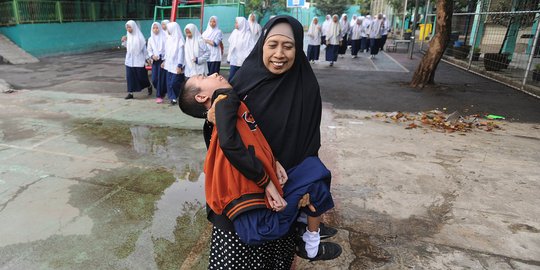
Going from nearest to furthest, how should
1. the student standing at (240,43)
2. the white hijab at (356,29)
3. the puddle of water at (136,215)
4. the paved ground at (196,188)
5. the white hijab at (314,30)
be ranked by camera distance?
1. the puddle of water at (136,215)
2. the paved ground at (196,188)
3. the student standing at (240,43)
4. the white hijab at (314,30)
5. the white hijab at (356,29)

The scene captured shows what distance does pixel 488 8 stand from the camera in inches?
475

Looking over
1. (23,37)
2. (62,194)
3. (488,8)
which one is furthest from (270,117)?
(23,37)

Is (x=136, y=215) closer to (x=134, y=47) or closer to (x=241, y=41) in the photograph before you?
(x=134, y=47)

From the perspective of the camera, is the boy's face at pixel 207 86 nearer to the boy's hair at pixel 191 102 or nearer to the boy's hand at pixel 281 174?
the boy's hair at pixel 191 102

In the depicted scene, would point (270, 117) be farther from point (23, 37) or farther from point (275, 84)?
point (23, 37)

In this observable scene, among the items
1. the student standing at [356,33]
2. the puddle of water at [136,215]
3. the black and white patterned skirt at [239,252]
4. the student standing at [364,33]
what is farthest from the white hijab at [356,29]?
the black and white patterned skirt at [239,252]

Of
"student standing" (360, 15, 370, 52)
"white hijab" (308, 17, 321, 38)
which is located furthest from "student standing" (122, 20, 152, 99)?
"student standing" (360, 15, 370, 52)

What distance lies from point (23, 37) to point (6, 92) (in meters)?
7.19

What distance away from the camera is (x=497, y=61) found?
34.6ft

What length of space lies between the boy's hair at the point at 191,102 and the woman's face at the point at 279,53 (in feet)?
1.11

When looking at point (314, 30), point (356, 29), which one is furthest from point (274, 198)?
point (356, 29)

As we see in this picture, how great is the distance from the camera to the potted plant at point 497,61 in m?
10.5

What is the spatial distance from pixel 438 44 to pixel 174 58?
589 cm

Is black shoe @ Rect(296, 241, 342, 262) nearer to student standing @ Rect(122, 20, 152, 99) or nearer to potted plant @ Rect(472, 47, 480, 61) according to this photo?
student standing @ Rect(122, 20, 152, 99)
